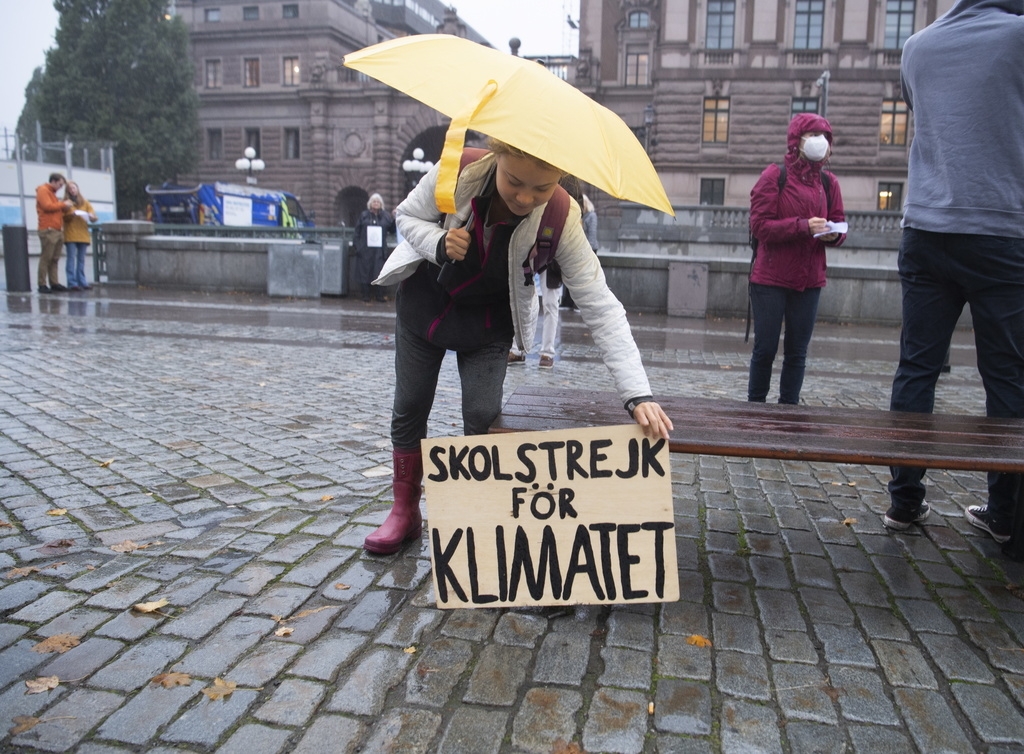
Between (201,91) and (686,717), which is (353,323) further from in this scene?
(201,91)

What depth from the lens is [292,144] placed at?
49406 millimetres

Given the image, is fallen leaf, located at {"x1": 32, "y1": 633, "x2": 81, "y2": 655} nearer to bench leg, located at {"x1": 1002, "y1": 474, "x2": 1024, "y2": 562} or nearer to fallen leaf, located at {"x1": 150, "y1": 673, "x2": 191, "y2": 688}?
fallen leaf, located at {"x1": 150, "y1": 673, "x2": 191, "y2": 688}

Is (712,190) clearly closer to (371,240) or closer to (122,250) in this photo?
(371,240)

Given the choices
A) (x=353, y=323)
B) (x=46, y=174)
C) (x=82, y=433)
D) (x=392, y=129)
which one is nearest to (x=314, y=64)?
(x=392, y=129)

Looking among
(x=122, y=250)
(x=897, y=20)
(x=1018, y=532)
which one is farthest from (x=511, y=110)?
(x=897, y=20)

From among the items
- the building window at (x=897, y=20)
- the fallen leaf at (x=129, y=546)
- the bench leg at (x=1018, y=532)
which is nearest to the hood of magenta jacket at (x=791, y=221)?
the bench leg at (x=1018, y=532)

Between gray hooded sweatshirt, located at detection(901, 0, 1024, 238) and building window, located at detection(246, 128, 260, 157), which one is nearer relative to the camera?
gray hooded sweatshirt, located at detection(901, 0, 1024, 238)

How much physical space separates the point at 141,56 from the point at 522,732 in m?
53.7

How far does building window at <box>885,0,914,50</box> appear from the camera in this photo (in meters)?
38.2

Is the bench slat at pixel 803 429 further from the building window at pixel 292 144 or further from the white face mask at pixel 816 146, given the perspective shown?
the building window at pixel 292 144

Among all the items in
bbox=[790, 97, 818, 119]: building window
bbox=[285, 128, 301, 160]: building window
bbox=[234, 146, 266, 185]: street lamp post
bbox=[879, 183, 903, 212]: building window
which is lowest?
bbox=[879, 183, 903, 212]: building window

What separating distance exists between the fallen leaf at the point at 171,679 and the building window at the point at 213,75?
5592 cm

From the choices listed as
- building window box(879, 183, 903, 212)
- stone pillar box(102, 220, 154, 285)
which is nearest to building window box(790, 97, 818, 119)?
building window box(879, 183, 903, 212)

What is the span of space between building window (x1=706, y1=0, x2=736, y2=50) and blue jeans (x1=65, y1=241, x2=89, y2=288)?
32266 mm
